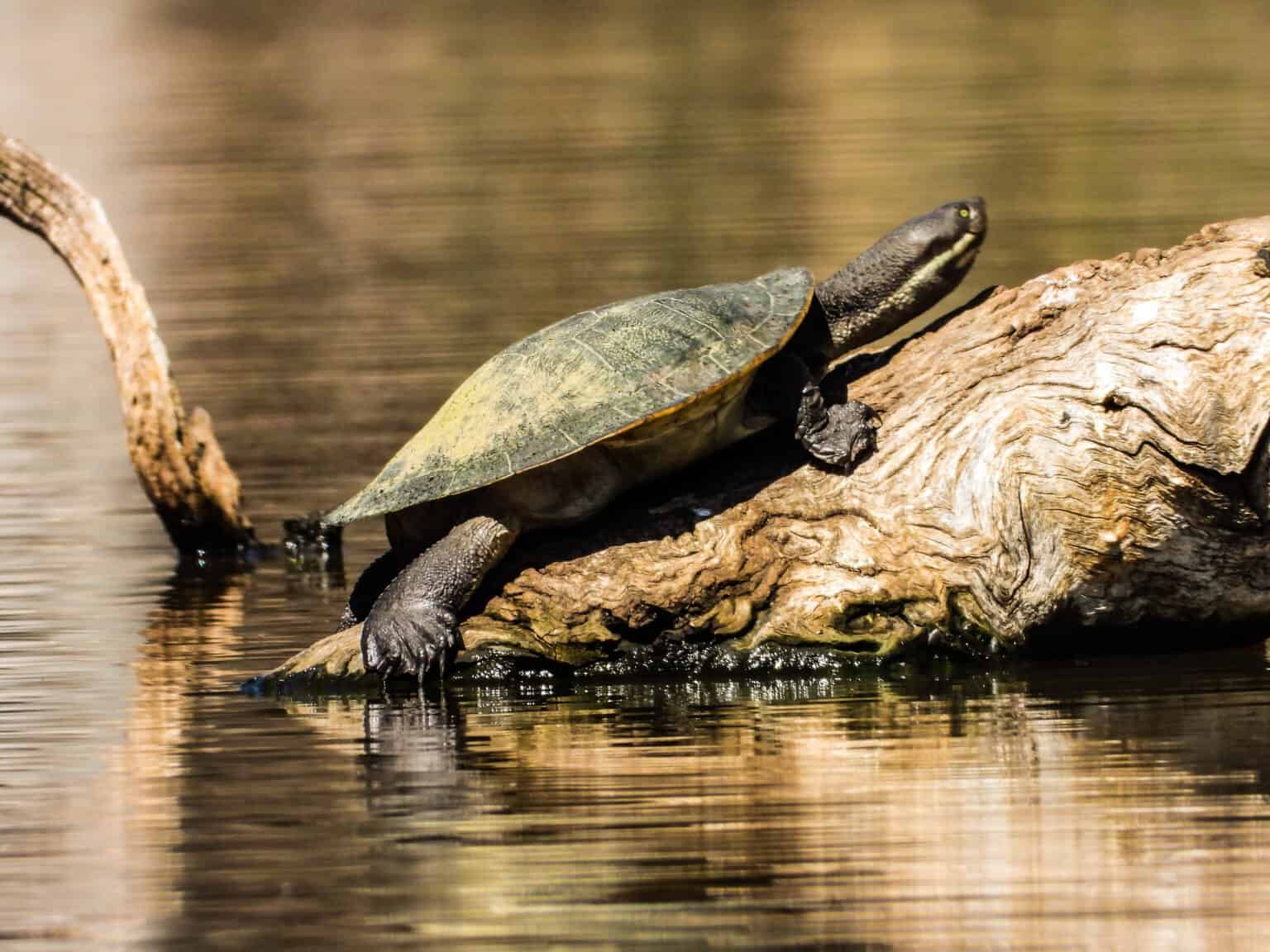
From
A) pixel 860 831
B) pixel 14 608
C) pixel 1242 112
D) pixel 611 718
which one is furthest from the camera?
pixel 1242 112

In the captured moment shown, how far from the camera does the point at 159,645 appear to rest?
346 inches

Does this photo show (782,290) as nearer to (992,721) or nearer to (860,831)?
(992,721)

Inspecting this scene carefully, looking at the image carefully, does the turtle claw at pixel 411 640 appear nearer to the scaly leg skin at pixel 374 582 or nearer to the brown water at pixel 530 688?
the brown water at pixel 530 688

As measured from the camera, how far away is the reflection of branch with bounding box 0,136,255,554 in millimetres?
10516

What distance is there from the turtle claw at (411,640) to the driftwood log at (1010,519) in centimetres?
18

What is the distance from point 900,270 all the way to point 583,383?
1444 millimetres

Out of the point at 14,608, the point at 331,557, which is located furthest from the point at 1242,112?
the point at 14,608

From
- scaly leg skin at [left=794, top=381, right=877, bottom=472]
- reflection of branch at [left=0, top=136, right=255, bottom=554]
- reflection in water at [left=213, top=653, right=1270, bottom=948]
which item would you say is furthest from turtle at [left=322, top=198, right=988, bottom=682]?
reflection of branch at [left=0, top=136, right=255, bottom=554]

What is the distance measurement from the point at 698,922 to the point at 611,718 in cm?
211

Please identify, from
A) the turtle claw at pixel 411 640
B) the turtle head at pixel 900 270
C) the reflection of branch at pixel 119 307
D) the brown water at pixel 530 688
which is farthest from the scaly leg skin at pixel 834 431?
the reflection of branch at pixel 119 307

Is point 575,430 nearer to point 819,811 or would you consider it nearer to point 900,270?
point 900,270

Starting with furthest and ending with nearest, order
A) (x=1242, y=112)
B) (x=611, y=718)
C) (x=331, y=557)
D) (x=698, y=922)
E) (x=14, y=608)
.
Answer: (x=1242, y=112) < (x=331, y=557) < (x=14, y=608) < (x=611, y=718) < (x=698, y=922)

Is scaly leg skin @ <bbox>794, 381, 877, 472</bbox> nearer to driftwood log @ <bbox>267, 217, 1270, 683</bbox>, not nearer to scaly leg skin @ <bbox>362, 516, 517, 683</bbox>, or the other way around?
driftwood log @ <bbox>267, 217, 1270, 683</bbox>

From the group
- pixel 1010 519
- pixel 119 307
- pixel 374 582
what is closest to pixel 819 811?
pixel 1010 519
